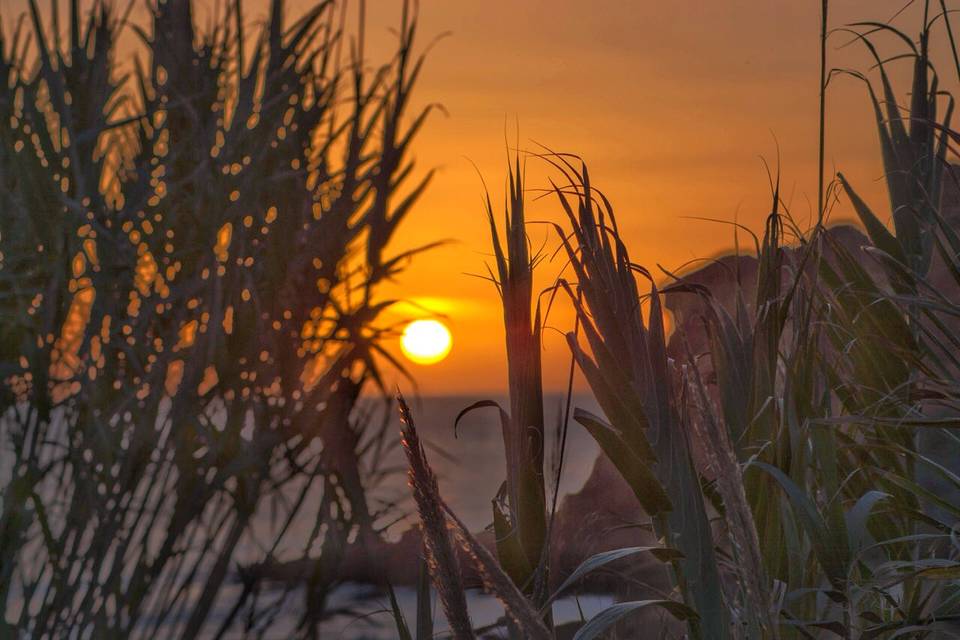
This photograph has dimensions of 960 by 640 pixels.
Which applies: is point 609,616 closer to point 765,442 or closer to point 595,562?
point 595,562

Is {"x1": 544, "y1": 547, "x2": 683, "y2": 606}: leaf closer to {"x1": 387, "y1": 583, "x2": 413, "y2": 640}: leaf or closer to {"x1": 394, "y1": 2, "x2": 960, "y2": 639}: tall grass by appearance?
{"x1": 394, "y1": 2, "x2": 960, "y2": 639}: tall grass

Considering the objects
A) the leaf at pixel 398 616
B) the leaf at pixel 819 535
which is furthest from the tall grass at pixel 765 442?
the leaf at pixel 398 616

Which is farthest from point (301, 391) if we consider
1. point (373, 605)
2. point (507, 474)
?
point (507, 474)

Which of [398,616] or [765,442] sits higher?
[765,442]

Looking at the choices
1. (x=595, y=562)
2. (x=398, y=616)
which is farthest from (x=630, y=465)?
(x=398, y=616)

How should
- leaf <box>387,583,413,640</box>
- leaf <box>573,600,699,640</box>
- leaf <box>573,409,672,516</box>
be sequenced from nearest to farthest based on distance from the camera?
leaf <box>573,600,699,640</box> → leaf <box>573,409,672,516</box> → leaf <box>387,583,413,640</box>

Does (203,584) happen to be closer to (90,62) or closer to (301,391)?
(301,391)

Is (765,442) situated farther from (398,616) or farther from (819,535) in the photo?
(398,616)

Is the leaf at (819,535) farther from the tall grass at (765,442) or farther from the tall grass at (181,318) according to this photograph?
the tall grass at (181,318)

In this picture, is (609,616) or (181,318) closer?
(609,616)

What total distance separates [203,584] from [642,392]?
2.22 ft

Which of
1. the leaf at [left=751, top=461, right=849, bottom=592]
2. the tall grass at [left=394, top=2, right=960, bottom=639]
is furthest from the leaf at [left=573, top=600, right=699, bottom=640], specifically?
the leaf at [left=751, top=461, right=849, bottom=592]

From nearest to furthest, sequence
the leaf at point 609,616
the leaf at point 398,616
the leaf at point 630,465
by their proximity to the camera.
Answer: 1. the leaf at point 609,616
2. the leaf at point 630,465
3. the leaf at point 398,616

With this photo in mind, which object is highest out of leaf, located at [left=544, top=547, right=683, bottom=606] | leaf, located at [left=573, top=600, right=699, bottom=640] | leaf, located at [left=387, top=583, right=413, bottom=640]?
leaf, located at [left=544, top=547, right=683, bottom=606]
